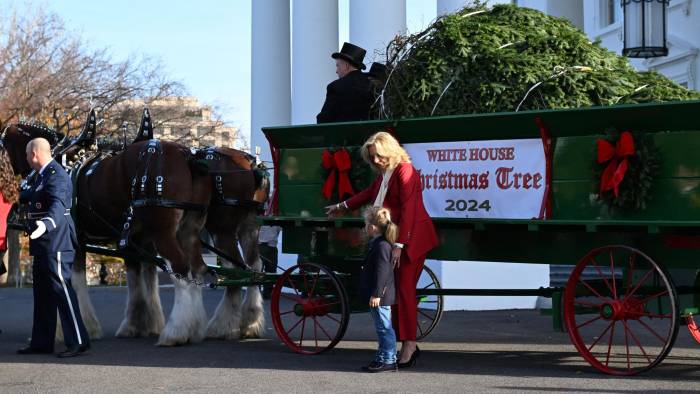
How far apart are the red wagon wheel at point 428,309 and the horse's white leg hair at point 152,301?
2574 millimetres

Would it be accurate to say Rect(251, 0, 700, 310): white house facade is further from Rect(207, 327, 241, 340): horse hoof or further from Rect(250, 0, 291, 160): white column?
Rect(207, 327, 241, 340): horse hoof

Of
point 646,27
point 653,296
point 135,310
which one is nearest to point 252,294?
point 135,310

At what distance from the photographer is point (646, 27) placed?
13.3m

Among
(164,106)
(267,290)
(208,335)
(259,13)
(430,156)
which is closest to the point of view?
(430,156)

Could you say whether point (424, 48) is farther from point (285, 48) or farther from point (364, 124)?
point (285, 48)

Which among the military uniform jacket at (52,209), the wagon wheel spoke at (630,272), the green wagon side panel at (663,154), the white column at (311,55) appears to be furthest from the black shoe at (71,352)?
the white column at (311,55)

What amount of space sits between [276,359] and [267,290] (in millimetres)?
8885

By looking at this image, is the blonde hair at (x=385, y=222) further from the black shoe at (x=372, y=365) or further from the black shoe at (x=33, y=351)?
the black shoe at (x=33, y=351)

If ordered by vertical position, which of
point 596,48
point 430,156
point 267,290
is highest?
point 596,48

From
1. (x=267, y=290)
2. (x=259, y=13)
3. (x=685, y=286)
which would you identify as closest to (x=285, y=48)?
(x=259, y=13)

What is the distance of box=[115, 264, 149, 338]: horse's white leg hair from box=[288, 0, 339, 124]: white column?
780 cm

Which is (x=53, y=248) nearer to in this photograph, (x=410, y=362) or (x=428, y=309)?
(x=410, y=362)

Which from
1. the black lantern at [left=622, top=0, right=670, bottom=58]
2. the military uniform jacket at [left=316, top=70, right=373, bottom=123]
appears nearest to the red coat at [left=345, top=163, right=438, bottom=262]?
the military uniform jacket at [left=316, top=70, right=373, bottom=123]

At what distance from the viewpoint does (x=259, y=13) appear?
21.9 metres
